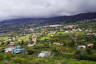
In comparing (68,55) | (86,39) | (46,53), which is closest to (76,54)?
(68,55)

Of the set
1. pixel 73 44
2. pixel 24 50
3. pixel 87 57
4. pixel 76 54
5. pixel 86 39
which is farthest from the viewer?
pixel 86 39

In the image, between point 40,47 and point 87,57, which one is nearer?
point 87,57

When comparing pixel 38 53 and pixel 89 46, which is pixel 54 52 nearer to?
pixel 38 53

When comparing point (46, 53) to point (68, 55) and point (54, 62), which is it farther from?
point (54, 62)

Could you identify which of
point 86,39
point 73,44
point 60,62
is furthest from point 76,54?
point 86,39

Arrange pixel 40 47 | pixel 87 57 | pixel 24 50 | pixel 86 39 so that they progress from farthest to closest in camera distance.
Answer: pixel 86 39 < pixel 40 47 < pixel 24 50 < pixel 87 57

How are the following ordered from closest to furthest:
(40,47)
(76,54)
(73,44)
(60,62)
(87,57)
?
1. (60,62)
2. (87,57)
3. (76,54)
4. (40,47)
5. (73,44)

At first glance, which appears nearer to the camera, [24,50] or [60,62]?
[60,62]

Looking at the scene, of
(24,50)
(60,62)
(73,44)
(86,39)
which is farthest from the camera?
(86,39)
